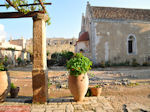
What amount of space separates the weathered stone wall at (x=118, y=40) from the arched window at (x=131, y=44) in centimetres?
36

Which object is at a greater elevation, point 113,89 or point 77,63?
point 77,63

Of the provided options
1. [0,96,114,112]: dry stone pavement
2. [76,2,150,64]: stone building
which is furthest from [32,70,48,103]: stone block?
[76,2,150,64]: stone building

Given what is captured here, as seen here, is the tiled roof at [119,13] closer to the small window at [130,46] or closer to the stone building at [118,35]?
the stone building at [118,35]

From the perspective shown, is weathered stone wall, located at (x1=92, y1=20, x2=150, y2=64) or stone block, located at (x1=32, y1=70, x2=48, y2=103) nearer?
stone block, located at (x1=32, y1=70, x2=48, y2=103)

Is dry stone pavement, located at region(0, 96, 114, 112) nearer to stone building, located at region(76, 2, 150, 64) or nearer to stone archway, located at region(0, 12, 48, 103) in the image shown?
stone archway, located at region(0, 12, 48, 103)

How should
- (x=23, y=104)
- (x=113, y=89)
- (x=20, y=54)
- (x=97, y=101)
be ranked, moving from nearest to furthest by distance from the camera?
(x=23, y=104), (x=97, y=101), (x=113, y=89), (x=20, y=54)

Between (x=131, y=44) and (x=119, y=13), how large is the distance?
4.54 meters

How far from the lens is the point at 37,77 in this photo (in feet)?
12.2

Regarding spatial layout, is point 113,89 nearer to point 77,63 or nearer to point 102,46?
point 77,63

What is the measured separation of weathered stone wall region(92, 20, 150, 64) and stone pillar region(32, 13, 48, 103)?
11920mm

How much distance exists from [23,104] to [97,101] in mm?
2303

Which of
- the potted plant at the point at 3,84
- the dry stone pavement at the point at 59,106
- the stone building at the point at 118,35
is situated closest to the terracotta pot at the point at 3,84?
the potted plant at the point at 3,84

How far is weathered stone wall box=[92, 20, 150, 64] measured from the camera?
15250mm

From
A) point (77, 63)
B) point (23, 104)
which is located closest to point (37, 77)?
point (23, 104)
